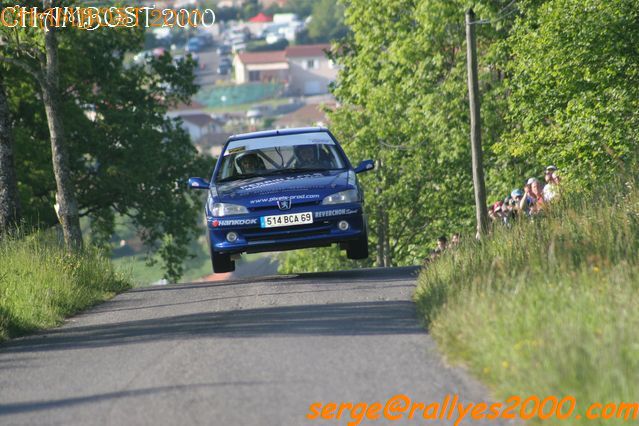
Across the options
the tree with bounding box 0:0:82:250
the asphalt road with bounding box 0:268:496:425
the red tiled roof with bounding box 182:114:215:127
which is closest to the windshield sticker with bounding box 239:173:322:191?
the asphalt road with bounding box 0:268:496:425

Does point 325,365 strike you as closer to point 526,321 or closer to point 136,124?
point 526,321

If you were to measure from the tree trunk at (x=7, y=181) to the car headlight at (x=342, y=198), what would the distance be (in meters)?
9.12

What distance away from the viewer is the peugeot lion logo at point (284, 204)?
594 inches

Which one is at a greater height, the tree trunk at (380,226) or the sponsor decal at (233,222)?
the sponsor decal at (233,222)

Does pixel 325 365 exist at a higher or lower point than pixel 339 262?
higher

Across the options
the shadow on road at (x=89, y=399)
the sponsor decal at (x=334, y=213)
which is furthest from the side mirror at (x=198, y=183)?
the shadow on road at (x=89, y=399)

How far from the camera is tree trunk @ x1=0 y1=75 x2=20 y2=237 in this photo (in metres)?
22.9

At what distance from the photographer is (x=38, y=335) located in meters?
12.2

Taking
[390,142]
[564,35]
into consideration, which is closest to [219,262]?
[564,35]

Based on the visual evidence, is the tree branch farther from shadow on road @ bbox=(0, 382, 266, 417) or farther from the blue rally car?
shadow on road @ bbox=(0, 382, 266, 417)

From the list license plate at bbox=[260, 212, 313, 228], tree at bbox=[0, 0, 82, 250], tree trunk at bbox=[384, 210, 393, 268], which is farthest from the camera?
tree trunk at bbox=[384, 210, 393, 268]

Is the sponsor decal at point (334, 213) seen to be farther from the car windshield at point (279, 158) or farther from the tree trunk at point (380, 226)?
the tree trunk at point (380, 226)

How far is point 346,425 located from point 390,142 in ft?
149

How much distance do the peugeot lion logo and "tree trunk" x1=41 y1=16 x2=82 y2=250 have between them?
20.0ft
